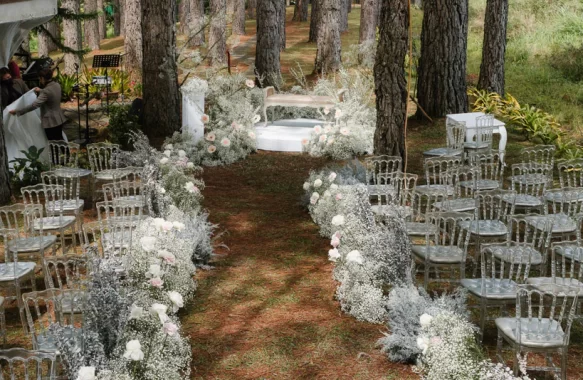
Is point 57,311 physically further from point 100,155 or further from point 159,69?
point 159,69

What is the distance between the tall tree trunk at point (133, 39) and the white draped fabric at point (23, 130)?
8.00m

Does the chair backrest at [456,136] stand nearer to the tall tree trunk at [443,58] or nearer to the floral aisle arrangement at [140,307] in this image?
the tall tree trunk at [443,58]

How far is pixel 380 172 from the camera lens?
9797mm

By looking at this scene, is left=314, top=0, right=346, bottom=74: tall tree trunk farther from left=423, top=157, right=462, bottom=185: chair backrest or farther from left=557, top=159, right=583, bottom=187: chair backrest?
left=557, top=159, right=583, bottom=187: chair backrest

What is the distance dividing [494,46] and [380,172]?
776cm

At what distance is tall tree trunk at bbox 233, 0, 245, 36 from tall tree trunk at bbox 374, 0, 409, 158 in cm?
2089

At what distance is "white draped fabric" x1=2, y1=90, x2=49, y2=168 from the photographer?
1224cm

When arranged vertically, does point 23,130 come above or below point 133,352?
above

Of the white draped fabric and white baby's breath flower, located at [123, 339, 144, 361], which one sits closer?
white baby's breath flower, located at [123, 339, 144, 361]

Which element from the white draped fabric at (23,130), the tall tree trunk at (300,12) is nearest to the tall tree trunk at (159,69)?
the white draped fabric at (23,130)

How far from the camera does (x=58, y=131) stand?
12.5 metres

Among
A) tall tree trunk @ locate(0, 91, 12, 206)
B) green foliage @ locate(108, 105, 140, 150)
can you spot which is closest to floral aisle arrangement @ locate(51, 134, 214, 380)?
tall tree trunk @ locate(0, 91, 12, 206)

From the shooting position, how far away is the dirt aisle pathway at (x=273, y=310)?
6445 millimetres

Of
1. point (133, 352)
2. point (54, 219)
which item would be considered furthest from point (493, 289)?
point (54, 219)
